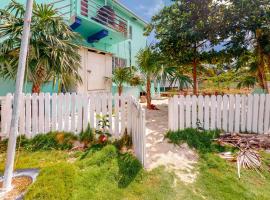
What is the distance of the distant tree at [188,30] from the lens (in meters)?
8.47

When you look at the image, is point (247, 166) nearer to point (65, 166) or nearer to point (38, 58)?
point (65, 166)

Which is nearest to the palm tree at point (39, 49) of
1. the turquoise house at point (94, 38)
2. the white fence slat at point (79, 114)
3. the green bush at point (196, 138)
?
the white fence slat at point (79, 114)

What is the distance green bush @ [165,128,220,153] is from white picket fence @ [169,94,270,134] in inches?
11.2

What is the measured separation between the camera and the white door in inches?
427

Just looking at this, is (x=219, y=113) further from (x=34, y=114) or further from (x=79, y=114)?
(x=34, y=114)

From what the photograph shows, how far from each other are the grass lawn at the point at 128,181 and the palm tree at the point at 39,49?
2.86m

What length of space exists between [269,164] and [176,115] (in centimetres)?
265

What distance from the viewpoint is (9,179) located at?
309 cm

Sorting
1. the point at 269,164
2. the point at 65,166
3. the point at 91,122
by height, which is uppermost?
the point at 91,122

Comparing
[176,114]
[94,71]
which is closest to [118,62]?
[94,71]

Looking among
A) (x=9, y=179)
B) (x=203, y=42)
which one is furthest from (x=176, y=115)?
(x=203, y=42)

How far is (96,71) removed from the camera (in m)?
11.4

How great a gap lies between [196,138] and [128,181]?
9.37 feet

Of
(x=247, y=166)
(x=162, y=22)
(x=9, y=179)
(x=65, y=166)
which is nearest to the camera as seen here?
(x=9, y=179)
